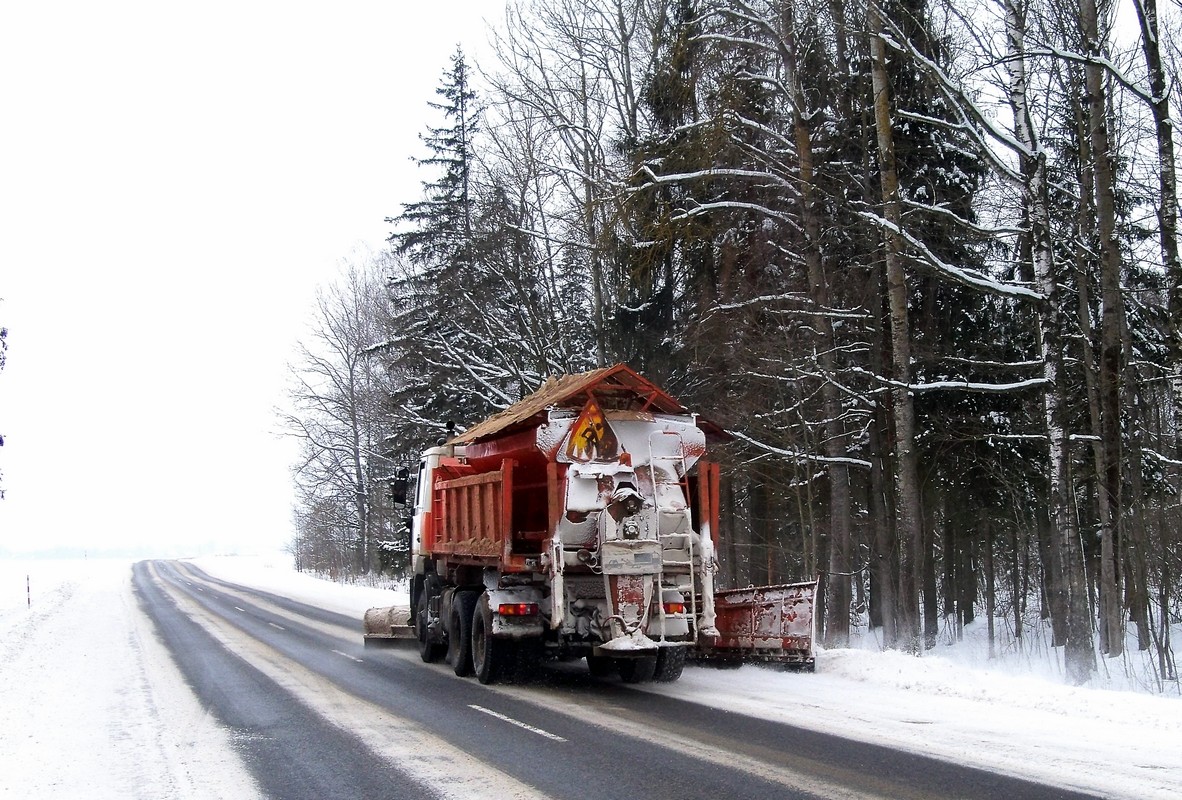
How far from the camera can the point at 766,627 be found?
43.5 feet

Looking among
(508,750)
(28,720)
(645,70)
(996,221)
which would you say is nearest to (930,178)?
(996,221)

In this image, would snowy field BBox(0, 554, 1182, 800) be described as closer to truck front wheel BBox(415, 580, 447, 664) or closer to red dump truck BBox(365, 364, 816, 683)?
red dump truck BBox(365, 364, 816, 683)

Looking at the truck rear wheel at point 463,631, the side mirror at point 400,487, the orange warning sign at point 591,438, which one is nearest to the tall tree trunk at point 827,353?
the orange warning sign at point 591,438

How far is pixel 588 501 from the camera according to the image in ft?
39.2

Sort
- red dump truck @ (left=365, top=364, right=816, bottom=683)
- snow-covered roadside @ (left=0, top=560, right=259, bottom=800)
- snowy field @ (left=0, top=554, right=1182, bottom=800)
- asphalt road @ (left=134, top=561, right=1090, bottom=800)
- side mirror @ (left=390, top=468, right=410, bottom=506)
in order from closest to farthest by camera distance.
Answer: asphalt road @ (left=134, top=561, right=1090, bottom=800) → snowy field @ (left=0, top=554, right=1182, bottom=800) → snow-covered roadside @ (left=0, top=560, right=259, bottom=800) → red dump truck @ (left=365, top=364, right=816, bottom=683) → side mirror @ (left=390, top=468, right=410, bottom=506)

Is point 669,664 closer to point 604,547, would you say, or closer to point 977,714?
point 604,547

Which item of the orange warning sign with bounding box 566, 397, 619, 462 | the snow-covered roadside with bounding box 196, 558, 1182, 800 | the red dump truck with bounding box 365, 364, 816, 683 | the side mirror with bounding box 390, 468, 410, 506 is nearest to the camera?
the snow-covered roadside with bounding box 196, 558, 1182, 800

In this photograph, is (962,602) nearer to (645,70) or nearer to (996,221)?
(996,221)

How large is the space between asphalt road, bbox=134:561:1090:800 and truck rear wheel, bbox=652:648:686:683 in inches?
19.2

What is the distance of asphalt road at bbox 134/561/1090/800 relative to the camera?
22.9ft

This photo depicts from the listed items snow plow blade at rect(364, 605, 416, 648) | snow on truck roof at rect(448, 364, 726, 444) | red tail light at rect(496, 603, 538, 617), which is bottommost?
snow plow blade at rect(364, 605, 416, 648)

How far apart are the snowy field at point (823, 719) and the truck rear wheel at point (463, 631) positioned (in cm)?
276

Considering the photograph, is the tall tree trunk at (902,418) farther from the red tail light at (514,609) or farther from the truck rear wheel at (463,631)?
the truck rear wheel at (463,631)

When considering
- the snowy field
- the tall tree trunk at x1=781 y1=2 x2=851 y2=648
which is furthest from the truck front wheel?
the tall tree trunk at x1=781 y1=2 x2=851 y2=648
